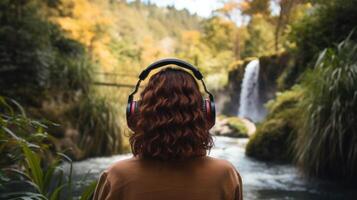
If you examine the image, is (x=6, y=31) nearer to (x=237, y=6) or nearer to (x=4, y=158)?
(x=4, y=158)

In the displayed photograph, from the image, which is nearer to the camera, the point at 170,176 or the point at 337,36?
the point at 170,176

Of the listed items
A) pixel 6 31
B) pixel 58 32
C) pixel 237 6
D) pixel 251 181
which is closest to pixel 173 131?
pixel 251 181

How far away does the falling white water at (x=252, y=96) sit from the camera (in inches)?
651

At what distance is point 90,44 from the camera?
19609 mm

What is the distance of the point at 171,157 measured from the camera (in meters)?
1.18

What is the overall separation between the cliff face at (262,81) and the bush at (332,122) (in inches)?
270

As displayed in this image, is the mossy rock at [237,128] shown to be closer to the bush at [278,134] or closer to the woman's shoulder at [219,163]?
the bush at [278,134]

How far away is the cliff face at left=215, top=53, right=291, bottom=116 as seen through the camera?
1586 cm

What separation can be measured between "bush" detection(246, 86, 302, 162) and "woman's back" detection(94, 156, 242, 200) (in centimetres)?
660

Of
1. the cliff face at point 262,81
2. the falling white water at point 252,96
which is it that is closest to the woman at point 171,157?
the cliff face at point 262,81

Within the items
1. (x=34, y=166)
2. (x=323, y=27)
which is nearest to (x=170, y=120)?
(x=34, y=166)

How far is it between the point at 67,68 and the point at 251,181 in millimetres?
4967

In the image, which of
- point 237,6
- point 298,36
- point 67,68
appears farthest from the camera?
point 237,6

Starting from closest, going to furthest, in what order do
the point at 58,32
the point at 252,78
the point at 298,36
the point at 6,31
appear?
the point at 6,31 → the point at 298,36 → the point at 58,32 → the point at 252,78
